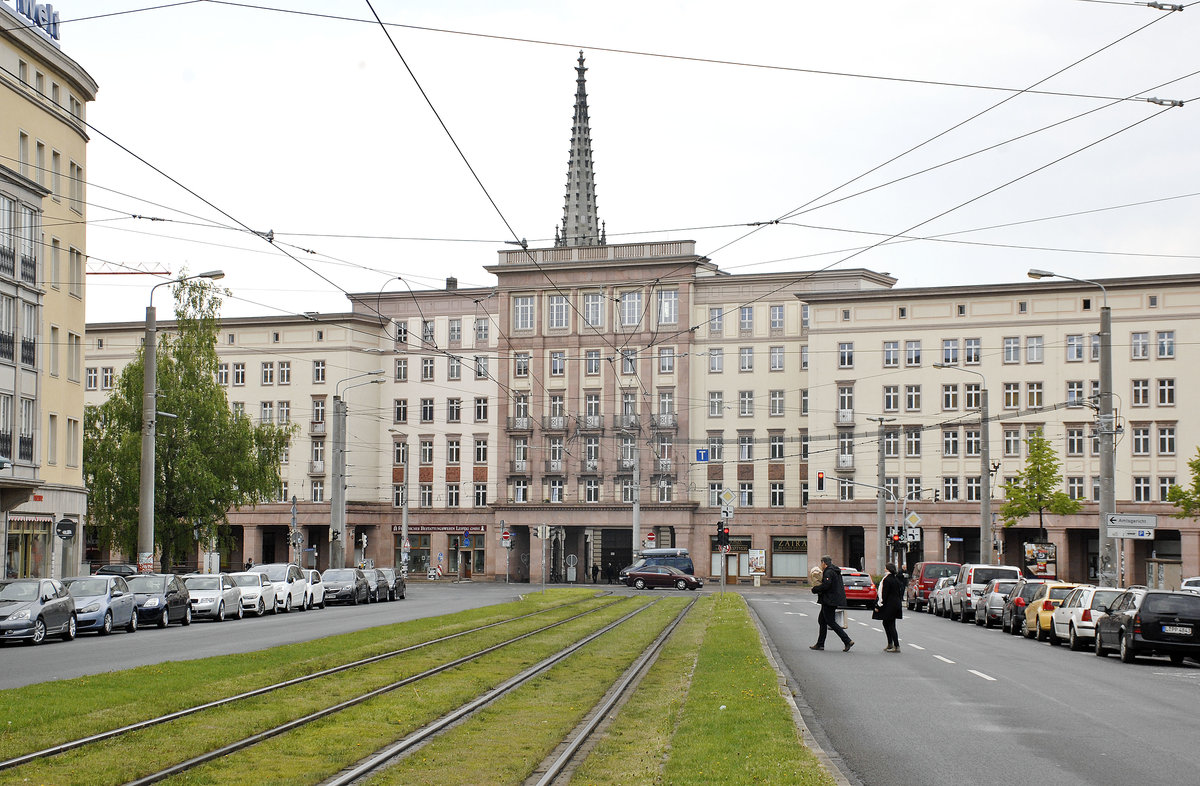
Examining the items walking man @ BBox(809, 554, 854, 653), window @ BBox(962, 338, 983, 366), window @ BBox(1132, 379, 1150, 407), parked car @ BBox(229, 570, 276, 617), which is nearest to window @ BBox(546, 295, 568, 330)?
window @ BBox(962, 338, 983, 366)

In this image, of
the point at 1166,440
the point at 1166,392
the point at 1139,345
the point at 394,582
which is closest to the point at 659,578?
the point at 394,582

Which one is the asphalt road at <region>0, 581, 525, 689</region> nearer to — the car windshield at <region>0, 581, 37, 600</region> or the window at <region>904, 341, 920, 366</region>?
the car windshield at <region>0, 581, 37, 600</region>

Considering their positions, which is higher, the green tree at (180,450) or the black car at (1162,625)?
the green tree at (180,450)

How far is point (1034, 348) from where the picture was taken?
80.5m

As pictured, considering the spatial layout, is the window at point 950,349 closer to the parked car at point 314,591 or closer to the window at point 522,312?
the window at point 522,312

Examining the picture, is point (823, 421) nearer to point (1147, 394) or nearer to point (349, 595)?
point (1147, 394)

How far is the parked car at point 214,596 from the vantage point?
134 feet

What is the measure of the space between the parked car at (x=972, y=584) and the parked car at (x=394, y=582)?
75.3ft

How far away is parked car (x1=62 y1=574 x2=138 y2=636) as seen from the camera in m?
33.6

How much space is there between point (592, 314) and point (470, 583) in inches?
700

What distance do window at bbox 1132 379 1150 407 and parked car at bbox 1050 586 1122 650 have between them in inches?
1932

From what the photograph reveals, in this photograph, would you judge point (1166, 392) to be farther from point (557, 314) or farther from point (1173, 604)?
point (1173, 604)

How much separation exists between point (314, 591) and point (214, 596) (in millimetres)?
9614

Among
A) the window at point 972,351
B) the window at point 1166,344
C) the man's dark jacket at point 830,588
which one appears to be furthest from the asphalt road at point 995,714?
the window at point 972,351
